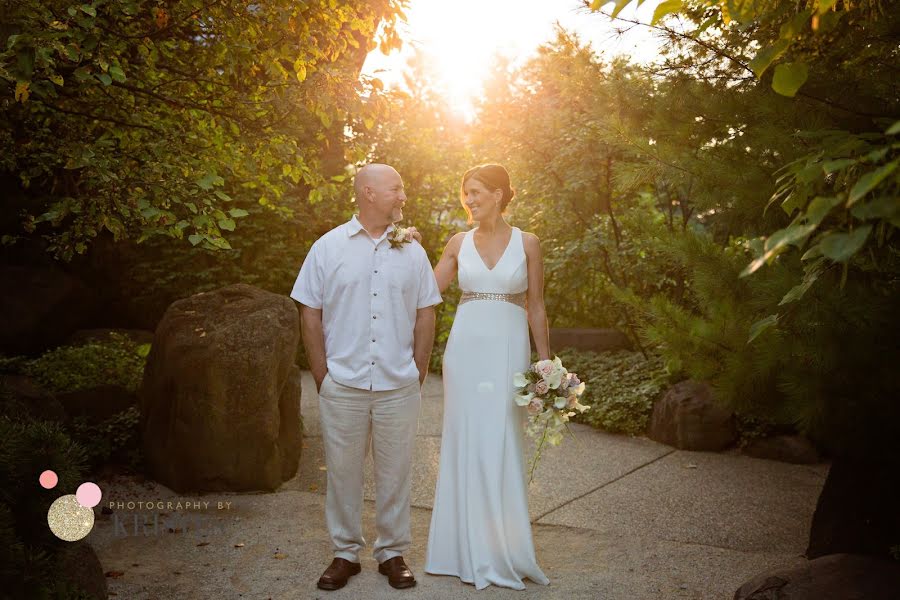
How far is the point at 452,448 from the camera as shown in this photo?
Result: 450 centimetres

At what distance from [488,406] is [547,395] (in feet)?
1.13

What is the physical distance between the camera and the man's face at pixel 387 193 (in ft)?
14.0

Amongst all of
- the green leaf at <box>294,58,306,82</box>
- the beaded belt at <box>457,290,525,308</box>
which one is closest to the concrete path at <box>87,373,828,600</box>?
the beaded belt at <box>457,290,525,308</box>

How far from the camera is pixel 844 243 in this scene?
5.54 ft

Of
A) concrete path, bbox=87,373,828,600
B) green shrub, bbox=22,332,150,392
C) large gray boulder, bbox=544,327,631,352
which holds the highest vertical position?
large gray boulder, bbox=544,327,631,352

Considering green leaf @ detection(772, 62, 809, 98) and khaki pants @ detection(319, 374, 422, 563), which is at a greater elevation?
green leaf @ detection(772, 62, 809, 98)

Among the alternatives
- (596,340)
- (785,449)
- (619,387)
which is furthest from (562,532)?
(596,340)

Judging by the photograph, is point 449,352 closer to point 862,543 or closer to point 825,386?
point 825,386

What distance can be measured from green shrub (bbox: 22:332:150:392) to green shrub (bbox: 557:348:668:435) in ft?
15.1

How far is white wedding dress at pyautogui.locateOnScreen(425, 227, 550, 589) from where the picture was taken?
436 centimetres

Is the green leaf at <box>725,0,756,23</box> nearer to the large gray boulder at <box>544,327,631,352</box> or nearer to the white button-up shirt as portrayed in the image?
the white button-up shirt

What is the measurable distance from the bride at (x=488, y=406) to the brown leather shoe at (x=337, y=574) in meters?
0.45

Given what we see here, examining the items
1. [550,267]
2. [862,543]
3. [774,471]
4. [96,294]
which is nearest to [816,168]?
[862,543]

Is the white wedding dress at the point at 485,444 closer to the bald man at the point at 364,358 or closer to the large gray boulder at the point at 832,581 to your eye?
the bald man at the point at 364,358
